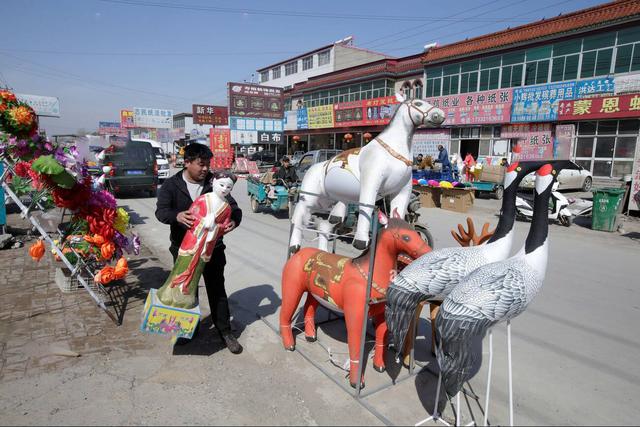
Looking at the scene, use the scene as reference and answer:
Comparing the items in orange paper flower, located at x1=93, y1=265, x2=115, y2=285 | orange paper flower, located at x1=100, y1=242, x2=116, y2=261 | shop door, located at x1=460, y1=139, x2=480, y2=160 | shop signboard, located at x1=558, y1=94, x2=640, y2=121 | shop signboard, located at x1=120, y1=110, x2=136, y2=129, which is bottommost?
orange paper flower, located at x1=93, y1=265, x2=115, y2=285

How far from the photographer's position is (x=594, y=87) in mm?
14469

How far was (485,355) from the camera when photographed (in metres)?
3.34

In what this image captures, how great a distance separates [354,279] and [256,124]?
26.4 metres

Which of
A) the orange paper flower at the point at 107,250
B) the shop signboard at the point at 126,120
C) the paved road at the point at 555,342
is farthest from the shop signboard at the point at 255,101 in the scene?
the shop signboard at the point at 126,120

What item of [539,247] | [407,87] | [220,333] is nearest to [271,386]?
[220,333]

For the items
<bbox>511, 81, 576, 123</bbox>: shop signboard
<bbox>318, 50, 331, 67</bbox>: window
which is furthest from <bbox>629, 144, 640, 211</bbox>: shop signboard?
<bbox>318, 50, 331, 67</bbox>: window

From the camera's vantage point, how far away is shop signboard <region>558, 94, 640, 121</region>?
13.4 meters

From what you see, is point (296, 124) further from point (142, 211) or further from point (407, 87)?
point (142, 211)

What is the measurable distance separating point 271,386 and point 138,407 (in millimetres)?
883

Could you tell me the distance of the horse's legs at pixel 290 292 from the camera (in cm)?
315

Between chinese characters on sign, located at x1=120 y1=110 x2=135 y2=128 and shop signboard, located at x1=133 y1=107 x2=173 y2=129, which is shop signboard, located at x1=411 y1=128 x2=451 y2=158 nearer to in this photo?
shop signboard, located at x1=133 y1=107 x2=173 y2=129

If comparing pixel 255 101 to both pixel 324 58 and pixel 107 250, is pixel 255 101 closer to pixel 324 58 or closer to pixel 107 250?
pixel 324 58

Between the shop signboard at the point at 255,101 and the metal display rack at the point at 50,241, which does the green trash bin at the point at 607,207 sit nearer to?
the metal display rack at the point at 50,241

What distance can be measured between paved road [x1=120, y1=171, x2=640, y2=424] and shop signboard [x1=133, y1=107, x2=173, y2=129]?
47.7m
